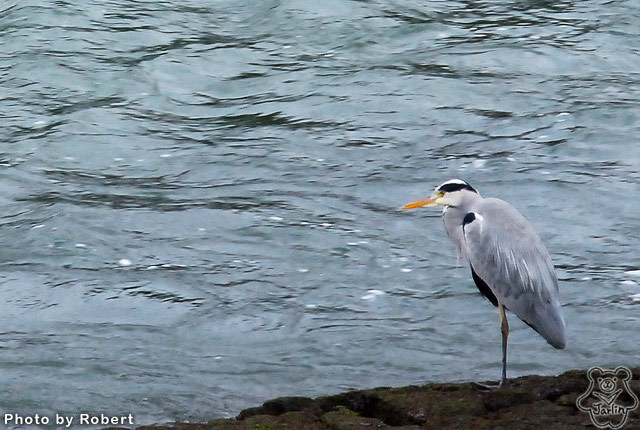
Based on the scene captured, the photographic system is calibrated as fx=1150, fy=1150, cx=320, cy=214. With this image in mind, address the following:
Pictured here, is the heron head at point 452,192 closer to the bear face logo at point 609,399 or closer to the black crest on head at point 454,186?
the black crest on head at point 454,186

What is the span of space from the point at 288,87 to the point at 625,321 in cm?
509

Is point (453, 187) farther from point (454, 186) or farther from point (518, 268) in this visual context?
point (518, 268)

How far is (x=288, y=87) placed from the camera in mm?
10891

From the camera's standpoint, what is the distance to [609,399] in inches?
179

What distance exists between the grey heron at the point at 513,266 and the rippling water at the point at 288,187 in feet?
2.02

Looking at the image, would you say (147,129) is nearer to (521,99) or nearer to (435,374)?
(521,99)

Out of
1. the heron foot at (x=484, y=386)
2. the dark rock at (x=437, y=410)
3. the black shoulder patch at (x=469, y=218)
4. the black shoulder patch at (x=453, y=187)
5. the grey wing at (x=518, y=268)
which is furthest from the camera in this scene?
the black shoulder patch at (x=453, y=187)

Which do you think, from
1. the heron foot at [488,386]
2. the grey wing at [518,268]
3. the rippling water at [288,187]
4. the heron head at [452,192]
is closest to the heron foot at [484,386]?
the heron foot at [488,386]

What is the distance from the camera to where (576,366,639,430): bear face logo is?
438 cm

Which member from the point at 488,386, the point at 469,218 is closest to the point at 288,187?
the point at 469,218

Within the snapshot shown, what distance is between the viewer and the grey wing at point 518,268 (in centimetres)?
548

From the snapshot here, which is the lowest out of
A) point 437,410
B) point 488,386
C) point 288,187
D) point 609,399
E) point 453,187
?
point 288,187

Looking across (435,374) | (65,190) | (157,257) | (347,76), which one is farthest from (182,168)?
(435,374)

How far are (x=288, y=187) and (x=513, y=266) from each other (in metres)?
3.47
